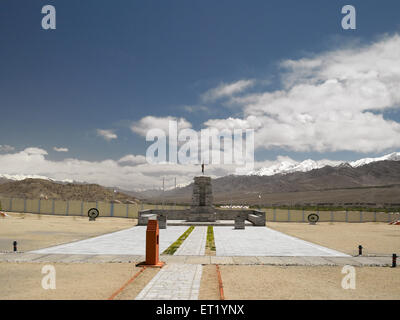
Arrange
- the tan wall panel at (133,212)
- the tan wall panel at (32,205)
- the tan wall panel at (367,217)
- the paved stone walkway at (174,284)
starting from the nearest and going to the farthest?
the paved stone walkway at (174,284), the tan wall panel at (367,217), the tan wall panel at (133,212), the tan wall panel at (32,205)

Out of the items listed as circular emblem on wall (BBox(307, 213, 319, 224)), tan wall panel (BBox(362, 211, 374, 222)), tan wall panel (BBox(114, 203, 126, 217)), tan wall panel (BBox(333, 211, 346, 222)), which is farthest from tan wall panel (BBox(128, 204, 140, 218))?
tan wall panel (BBox(362, 211, 374, 222))

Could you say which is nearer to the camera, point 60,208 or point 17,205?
point 60,208

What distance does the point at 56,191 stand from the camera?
145 meters

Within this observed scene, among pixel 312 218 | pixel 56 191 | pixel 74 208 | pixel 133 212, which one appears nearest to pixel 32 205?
pixel 74 208

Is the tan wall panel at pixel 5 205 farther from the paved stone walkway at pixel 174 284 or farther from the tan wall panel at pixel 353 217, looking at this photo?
the tan wall panel at pixel 353 217

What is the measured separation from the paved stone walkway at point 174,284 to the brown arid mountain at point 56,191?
128m

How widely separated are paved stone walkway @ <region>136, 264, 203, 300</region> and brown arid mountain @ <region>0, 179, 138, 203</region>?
128203 millimetres

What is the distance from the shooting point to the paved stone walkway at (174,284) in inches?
376

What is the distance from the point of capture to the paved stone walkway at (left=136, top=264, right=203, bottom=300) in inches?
376

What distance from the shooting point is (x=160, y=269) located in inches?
520

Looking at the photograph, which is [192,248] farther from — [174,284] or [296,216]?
[296,216]

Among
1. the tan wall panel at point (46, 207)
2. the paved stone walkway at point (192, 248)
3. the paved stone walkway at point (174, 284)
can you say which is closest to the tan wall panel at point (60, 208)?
the tan wall panel at point (46, 207)

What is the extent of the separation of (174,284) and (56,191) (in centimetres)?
14891
